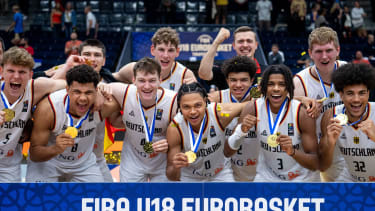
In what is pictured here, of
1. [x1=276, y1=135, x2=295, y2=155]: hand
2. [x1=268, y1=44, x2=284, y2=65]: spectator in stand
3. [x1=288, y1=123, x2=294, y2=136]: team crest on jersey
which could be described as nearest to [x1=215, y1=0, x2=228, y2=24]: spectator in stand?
[x1=268, y1=44, x2=284, y2=65]: spectator in stand

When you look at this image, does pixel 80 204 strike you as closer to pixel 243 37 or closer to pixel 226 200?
pixel 226 200

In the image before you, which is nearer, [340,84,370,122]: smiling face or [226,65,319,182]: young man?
[340,84,370,122]: smiling face

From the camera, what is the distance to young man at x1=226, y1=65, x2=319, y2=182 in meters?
4.33

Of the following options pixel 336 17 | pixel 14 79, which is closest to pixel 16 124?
pixel 14 79

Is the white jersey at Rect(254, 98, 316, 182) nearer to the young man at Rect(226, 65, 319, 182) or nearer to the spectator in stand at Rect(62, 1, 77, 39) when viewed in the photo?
the young man at Rect(226, 65, 319, 182)

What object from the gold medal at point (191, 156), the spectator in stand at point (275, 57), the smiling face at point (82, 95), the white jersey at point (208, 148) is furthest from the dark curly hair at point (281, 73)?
the spectator in stand at point (275, 57)

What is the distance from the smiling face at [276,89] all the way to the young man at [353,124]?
0.45m

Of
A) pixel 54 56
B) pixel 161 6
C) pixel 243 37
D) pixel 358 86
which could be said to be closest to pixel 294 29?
pixel 161 6

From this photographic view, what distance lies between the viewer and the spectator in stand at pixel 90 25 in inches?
595

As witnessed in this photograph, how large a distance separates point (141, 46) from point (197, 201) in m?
9.09

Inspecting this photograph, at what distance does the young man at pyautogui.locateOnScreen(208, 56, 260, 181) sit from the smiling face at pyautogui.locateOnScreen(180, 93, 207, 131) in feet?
1.64

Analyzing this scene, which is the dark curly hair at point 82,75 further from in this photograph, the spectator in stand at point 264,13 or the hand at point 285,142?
the spectator in stand at point 264,13

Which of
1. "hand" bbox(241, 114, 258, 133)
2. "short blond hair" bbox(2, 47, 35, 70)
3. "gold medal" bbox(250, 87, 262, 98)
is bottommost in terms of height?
"hand" bbox(241, 114, 258, 133)

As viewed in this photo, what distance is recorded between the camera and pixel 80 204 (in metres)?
3.74
